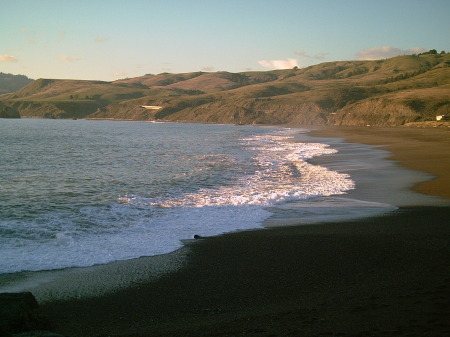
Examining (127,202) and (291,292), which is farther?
(127,202)

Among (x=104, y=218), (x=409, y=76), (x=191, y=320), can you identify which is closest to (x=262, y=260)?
(x=191, y=320)

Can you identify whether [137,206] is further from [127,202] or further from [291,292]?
[291,292]

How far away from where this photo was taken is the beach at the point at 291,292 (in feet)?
21.7

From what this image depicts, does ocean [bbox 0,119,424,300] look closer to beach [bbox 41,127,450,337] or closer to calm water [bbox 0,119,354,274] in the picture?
calm water [bbox 0,119,354,274]

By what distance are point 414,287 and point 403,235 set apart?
453 cm

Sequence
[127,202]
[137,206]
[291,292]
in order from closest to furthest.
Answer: [291,292] → [137,206] → [127,202]

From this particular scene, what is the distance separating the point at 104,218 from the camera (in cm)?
1512

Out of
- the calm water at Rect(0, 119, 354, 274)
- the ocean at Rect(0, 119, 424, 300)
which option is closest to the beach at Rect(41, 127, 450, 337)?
the ocean at Rect(0, 119, 424, 300)

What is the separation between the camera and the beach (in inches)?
260

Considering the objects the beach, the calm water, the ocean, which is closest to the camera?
the beach

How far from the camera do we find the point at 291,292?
8.22m

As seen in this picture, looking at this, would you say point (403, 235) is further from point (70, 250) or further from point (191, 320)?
point (70, 250)

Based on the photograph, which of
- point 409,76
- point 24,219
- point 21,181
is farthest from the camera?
point 409,76

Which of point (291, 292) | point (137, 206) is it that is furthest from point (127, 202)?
point (291, 292)
